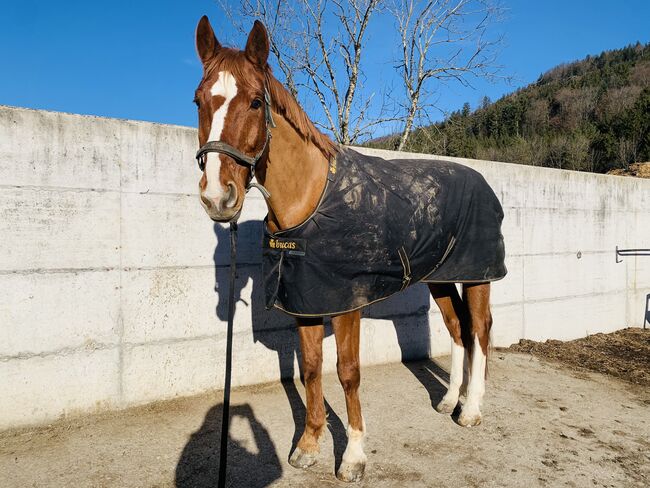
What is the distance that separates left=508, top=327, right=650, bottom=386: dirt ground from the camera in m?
3.92

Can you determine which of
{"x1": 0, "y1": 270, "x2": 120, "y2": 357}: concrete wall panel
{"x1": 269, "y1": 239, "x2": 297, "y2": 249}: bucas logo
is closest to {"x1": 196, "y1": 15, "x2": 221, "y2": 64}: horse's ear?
{"x1": 269, "y1": 239, "x2": 297, "y2": 249}: bucas logo

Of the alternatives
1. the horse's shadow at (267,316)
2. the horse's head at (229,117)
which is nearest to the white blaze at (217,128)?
the horse's head at (229,117)

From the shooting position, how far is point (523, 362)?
4.01 metres

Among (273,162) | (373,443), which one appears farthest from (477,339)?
(273,162)

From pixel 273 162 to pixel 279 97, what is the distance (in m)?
0.29

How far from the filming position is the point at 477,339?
9.39ft

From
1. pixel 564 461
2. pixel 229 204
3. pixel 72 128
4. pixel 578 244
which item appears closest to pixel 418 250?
pixel 229 204

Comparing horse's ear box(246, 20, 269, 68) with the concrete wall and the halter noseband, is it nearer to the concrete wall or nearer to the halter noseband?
the halter noseband

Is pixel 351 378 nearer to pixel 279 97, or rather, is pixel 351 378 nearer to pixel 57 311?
pixel 279 97

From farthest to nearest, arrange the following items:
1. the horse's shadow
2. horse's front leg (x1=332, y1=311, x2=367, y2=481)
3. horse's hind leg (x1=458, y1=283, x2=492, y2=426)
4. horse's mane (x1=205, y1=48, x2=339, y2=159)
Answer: the horse's shadow, horse's hind leg (x1=458, y1=283, x2=492, y2=426), horse's front leg (x1=332, y1=311, x2=367, y2=481), horse's mane (x1=205, y1=48, x2=339, y2=159)

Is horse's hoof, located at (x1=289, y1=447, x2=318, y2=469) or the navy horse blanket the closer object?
the navy horse blanket

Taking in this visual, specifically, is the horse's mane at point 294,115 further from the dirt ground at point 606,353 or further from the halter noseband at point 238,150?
the dirt ground at point 606,353

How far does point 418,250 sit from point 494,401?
151 cm

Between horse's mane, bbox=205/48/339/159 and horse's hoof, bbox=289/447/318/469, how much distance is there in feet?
5.02
